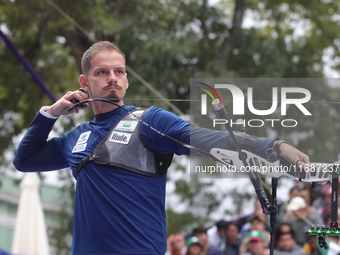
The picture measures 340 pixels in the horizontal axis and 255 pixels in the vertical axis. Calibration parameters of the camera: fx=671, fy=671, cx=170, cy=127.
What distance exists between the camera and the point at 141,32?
38.9 feet

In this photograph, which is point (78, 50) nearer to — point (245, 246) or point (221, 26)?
point (221, 26)

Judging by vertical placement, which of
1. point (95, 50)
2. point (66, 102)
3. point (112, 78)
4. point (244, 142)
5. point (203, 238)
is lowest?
point (203, 238)

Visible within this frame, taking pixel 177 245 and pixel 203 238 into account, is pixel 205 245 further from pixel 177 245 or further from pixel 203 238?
pixel 177 245

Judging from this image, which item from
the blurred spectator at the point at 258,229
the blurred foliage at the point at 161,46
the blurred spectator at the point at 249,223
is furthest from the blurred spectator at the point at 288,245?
the blurred foliage at the point at 161,46

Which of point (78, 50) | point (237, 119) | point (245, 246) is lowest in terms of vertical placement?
point (245, 246)

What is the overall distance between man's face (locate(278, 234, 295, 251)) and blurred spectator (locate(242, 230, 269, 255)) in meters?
0.23

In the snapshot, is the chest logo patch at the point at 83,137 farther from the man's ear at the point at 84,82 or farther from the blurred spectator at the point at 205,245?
the blurred spectator at the point at 205,245

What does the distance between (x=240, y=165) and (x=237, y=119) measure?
0.32 m

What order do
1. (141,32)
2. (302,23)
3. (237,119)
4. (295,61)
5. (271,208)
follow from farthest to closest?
(302,23)
(295,61)
(141,32)
(237,119)
(271,208)

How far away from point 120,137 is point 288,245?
14.8 ft

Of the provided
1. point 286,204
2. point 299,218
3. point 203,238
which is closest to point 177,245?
point 203,238

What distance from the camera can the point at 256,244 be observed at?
7.71 meters

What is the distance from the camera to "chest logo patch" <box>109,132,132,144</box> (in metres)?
3.47

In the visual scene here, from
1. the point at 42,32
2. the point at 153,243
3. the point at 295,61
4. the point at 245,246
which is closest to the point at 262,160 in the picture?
the point at 153,243
